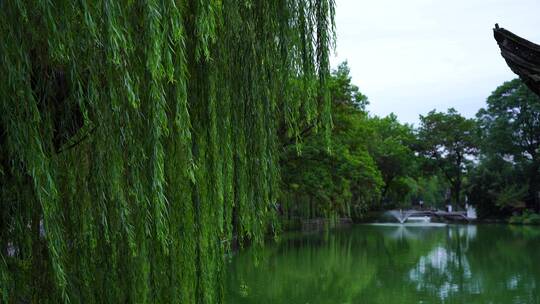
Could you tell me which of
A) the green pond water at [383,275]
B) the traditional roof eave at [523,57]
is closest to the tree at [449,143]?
the green pond water at [383,275]

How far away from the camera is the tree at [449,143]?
50.3 metres

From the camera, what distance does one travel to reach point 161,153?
2.69m

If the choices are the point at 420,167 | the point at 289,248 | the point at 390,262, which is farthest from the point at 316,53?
the point at 420,167

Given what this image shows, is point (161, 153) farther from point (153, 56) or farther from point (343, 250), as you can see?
point (343, 250)

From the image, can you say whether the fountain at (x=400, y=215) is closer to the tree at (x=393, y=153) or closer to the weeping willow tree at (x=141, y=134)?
the tree at (x=393, y=153)

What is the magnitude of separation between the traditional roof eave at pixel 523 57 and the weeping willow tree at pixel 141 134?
1.39 m

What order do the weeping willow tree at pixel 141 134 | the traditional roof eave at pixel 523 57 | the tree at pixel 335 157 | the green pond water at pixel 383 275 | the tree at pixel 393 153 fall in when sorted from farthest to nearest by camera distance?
1. the tree at pixel 393 153
2. the tree at pixel 335 157
3. the green pond water at pixel 383 275
4. the traditional roof eave at pixel 523 57
5. the weeping willow tree at pixel 141 134

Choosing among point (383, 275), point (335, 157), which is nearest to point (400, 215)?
point (335, 157)

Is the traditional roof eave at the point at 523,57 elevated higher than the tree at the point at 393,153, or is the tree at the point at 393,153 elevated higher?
the tree at the point at 393,153

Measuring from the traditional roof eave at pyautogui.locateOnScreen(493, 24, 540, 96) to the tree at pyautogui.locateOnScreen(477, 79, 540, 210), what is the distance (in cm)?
3997

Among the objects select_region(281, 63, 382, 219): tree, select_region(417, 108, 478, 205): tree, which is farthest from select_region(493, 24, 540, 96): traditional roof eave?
select_region(417, 108, 478, 205): tree

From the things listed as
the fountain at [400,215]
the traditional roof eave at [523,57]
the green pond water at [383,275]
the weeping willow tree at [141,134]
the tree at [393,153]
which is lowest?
the green pond water at [383,275]

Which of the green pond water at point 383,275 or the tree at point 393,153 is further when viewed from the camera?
the tree at point 393,153

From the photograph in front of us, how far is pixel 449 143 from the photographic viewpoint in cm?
5072
